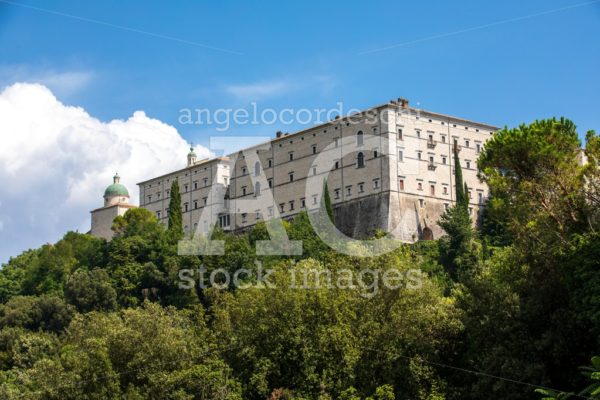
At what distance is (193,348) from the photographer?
37.2 meters

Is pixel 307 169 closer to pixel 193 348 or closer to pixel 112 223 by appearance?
pixel 112 223

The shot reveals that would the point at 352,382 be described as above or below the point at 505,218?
below

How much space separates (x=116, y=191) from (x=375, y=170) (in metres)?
39.4

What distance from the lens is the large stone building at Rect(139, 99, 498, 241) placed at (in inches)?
3172

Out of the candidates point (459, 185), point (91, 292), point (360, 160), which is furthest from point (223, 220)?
point (91, 292)

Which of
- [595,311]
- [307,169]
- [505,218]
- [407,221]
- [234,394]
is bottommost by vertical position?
[234,394]

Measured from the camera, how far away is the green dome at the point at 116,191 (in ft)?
362

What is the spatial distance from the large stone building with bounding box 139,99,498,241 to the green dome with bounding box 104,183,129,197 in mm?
22610

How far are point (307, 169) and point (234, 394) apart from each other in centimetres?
5196

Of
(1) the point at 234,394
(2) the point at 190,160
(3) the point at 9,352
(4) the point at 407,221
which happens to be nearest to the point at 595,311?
(1) the point at 234,394

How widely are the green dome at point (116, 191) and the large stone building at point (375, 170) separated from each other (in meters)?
22.6

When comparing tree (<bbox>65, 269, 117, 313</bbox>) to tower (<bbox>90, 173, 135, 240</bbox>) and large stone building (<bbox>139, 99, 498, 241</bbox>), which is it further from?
tower (<bbox>90, 173, 135, 240</bbox>)

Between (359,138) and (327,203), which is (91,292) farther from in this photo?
(359,138)

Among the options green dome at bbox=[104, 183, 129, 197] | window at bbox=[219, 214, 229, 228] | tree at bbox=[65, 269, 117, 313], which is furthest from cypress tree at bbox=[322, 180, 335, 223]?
green dome at bbox=[104, 183, 129, 197]
